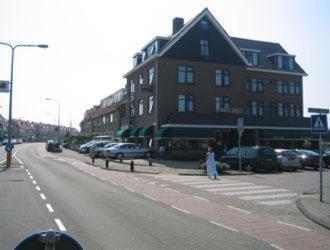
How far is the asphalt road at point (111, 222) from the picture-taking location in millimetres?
8070

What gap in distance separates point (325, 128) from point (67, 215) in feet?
27.5

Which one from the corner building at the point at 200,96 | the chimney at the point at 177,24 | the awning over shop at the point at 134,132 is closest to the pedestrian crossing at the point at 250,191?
the corner building at the point at 200,96

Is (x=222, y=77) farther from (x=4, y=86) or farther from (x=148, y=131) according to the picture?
(x=4, y=86)

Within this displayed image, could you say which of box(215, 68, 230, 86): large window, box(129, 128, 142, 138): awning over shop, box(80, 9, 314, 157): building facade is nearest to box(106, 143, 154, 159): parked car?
box(80, 9, 314, 157): building facade

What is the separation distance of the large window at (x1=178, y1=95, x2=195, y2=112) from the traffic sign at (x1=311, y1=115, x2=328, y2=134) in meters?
29.2

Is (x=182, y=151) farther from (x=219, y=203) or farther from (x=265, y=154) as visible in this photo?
(x=219, y=203)

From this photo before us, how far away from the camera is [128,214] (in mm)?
11141

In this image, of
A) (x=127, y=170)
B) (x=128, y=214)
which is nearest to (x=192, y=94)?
(x=127, y=170)

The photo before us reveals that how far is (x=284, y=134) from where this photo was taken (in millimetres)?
44594

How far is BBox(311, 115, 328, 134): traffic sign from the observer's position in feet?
46.3

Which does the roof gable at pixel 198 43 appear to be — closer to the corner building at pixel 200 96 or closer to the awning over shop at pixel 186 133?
the corner building at pixel 200 96

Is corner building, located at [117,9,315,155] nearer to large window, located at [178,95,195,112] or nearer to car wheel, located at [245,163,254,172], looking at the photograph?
large window, located at [178,95,195,112]

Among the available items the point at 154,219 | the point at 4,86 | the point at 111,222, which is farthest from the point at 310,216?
the point at 4,86

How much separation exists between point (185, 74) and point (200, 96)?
2652 millimetres
